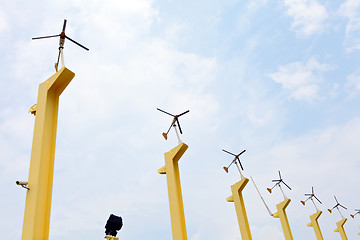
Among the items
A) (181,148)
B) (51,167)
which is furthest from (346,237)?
(51,167)

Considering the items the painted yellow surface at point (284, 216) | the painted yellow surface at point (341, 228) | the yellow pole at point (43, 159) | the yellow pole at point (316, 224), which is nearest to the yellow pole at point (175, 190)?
the yellow pole at point (43, 159)

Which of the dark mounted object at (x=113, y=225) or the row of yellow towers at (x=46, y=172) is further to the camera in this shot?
the row of yellow towers at (x=46, y=172)

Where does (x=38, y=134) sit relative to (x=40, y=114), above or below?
below

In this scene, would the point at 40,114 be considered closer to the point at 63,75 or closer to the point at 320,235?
the point at 63,75

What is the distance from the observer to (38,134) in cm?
948

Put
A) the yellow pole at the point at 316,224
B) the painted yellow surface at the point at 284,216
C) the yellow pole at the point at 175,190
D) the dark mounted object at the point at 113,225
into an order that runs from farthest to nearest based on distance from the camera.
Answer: the yellow pole at the point at 316,224 → the painted yellow surface at the point at 284,216 → the yellow pole at the point at 175,190 → the dark mounted object at the point at 113,225

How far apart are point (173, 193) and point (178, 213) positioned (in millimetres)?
1011

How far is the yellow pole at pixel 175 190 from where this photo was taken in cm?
1371

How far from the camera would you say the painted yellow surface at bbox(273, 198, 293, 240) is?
24.0m

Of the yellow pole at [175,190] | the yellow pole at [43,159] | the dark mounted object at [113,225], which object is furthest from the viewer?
the yellow pole at [175,190]

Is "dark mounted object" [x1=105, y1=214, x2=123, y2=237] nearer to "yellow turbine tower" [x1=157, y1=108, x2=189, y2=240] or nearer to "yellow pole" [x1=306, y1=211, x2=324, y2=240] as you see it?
→ "yellow turbine tower" [x1=157, y1=108, x2=189, y2=240]

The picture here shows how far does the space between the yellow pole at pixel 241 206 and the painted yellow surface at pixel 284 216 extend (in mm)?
6691

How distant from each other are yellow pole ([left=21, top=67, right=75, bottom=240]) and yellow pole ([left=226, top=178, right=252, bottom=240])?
529 inches

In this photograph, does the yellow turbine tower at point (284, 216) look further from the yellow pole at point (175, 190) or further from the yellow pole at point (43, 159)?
the yellow pole at point (43, 159)
